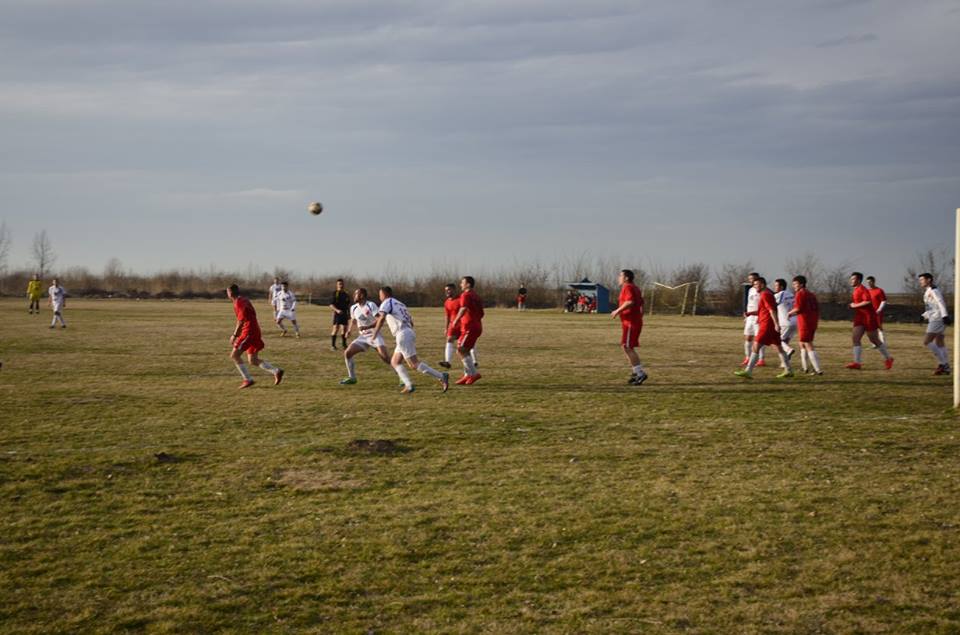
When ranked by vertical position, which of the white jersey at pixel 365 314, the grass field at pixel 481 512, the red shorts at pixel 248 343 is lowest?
the grass field at pixel 481 512

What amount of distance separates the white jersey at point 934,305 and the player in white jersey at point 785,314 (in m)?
2.63

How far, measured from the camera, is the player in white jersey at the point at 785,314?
18747 millimetres

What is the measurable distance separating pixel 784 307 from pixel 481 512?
13.7 m

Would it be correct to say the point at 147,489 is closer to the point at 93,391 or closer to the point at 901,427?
the point at 93,391

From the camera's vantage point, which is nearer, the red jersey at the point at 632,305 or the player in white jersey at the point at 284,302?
the red jersey at the point at 632,305

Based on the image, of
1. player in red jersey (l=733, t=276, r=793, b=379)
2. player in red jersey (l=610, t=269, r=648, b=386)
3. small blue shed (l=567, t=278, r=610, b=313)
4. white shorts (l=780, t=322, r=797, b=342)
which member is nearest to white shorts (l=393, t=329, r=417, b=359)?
player in red jersey (l=610, t=269, r=648, b=386)

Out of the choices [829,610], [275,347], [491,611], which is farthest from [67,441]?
[275,347]

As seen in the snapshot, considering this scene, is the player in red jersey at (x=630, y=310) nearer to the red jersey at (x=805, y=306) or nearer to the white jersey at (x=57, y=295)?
the red jersey at (x=805, y=306)

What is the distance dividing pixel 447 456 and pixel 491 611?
4438 millimetres

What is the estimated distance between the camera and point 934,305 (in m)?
17.5

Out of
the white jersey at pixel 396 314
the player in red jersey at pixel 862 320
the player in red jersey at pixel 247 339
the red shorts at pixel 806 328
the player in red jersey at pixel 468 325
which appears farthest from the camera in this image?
the player in red jersey at pixel 862 320

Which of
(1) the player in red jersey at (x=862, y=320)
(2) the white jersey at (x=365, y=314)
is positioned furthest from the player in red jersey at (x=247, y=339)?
(1) the player in red jersey at (x=862, y=320)

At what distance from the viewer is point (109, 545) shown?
258 inches

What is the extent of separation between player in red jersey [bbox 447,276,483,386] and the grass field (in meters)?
1.52
